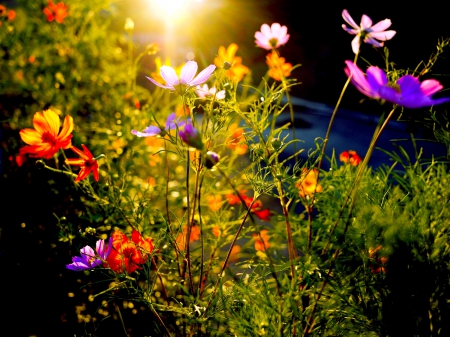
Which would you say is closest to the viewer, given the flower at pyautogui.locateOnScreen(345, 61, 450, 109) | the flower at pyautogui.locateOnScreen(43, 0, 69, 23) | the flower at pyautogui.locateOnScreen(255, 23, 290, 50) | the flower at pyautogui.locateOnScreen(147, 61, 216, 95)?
the flower at pyautogui.locateOnScreen(345, 61, 450, 109)

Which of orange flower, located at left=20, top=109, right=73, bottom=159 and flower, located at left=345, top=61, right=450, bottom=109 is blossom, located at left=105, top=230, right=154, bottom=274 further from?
flower, located at left=345, top=61, right=450, bottom=109

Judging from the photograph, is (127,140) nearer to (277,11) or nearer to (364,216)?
(364,216)

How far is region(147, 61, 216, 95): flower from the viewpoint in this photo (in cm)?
52

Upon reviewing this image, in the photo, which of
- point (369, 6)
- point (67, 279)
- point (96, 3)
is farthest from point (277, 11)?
point (67, 279)

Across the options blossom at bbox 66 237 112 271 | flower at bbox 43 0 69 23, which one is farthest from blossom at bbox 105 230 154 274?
flower at bbox 43 0 69 23

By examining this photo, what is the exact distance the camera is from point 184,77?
53 cm

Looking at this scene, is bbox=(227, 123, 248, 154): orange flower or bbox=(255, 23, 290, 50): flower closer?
bbox=(227, 123, 248, 154): orange flower

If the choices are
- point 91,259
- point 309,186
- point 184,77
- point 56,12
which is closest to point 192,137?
point 184,77

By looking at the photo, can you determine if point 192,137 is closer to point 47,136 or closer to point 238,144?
point 238,144

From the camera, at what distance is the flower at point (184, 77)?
1.69 feet

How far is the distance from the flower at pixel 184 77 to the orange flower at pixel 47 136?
0.64ft

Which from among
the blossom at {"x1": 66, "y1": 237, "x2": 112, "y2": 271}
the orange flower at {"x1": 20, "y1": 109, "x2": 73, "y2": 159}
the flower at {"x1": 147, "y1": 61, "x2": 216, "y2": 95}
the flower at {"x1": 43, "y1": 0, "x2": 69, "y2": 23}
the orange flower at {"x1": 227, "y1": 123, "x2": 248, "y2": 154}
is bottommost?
the blossom at {"x1": 66, "y1": 237, "x2": 112, "y2": 271}

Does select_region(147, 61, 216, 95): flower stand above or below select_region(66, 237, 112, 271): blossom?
above

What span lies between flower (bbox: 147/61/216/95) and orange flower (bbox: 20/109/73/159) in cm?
20
